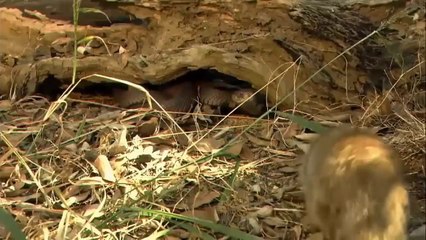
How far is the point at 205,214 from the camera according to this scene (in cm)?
173

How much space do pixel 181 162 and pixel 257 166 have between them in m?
0.18

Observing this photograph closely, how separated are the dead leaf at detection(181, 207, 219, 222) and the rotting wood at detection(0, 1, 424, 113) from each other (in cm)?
45

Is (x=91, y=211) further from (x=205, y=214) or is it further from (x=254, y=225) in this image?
(x=254, y=225)

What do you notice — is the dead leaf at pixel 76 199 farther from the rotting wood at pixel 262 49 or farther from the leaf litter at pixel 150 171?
the rotting wood at pixel 262 49

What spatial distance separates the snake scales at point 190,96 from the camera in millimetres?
2139

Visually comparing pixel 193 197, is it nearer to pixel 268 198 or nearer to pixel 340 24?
pixel 268 198

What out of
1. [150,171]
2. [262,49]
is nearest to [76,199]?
[150,171]

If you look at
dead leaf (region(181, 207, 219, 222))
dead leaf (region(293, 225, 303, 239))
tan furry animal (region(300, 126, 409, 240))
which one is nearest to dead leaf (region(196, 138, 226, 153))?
dead leaf (region(181, 207, 219, 222))

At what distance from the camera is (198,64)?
6.80ft

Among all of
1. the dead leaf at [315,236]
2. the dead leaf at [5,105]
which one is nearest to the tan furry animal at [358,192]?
the dead leaf at [315,236]

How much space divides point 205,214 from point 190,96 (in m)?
0.52

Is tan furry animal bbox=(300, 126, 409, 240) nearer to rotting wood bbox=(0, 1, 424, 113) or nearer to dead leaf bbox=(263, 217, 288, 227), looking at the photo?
dead leaf bbox=(263, 217, 288, 227)

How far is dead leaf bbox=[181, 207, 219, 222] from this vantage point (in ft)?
5.63

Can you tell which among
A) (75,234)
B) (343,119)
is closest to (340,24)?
(343,119)
